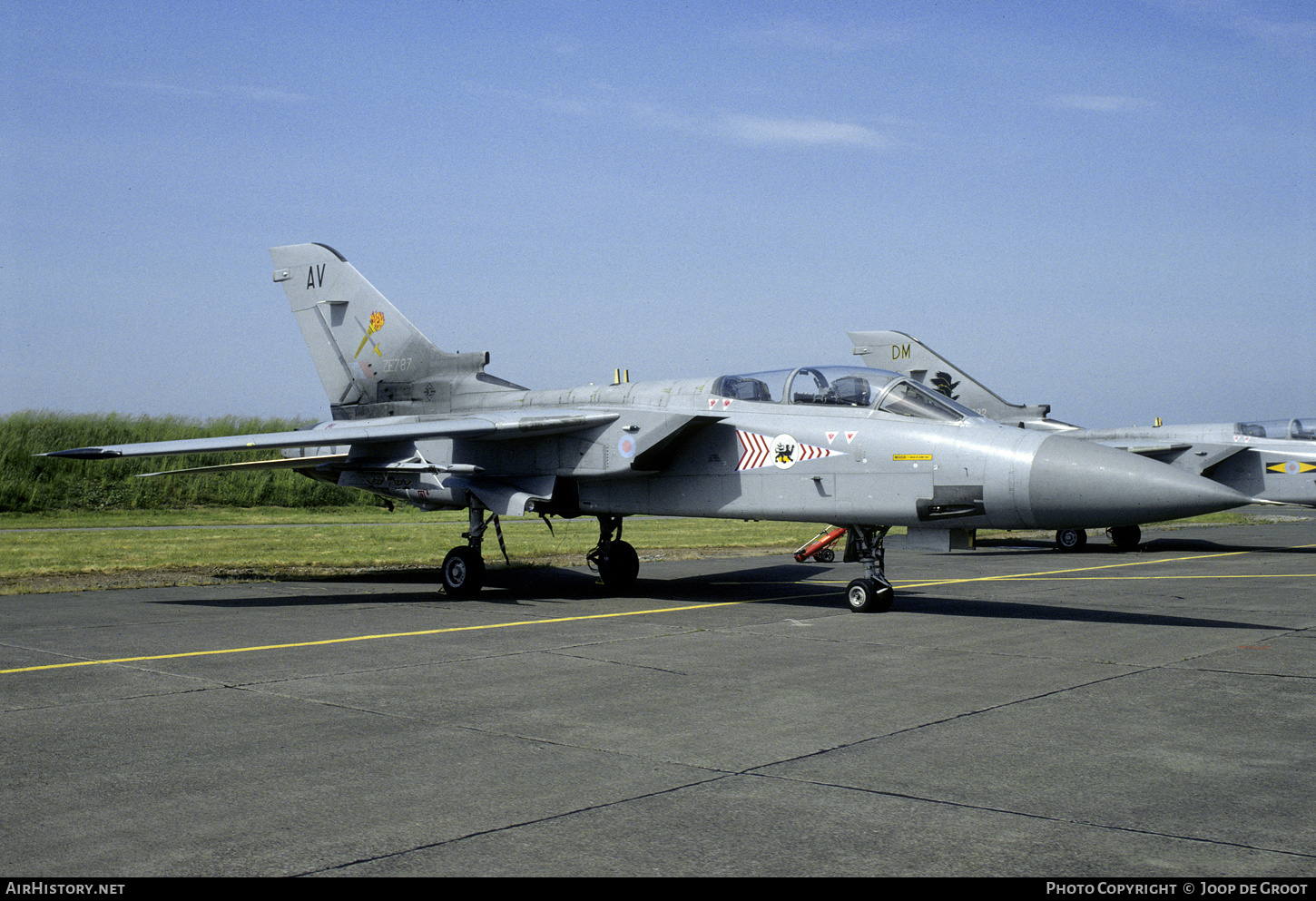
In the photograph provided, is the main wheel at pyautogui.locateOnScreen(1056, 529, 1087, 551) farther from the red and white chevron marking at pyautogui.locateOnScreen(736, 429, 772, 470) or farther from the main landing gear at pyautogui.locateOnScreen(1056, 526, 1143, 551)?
the red and white chevron marking at pyautogui.locateOnScreen(736, 429, 772, 470)

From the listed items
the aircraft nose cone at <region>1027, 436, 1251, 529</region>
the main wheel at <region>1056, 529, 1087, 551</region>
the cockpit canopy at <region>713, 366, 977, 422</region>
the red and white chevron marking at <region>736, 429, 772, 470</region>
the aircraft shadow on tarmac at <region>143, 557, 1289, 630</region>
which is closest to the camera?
the aircraft nose cone at <region>1027, 436, 1251, 529</region>

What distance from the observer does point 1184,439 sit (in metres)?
23.6

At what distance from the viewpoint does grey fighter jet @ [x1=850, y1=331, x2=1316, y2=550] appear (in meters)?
21.6

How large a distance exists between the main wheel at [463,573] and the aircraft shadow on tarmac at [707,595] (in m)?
0.15

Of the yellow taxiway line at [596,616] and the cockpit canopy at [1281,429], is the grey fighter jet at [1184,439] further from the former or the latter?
the yellow taxiway line at [596,616]

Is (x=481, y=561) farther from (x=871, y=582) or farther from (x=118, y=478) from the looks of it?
(x=118, y=478)

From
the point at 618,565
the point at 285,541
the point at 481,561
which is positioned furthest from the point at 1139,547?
the point at 285,541

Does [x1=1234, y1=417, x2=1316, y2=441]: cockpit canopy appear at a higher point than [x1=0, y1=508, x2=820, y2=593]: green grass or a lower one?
higher

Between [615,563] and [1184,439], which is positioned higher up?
[1184,439]

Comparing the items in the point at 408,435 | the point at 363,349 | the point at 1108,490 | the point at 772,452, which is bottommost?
the point at 1108,490

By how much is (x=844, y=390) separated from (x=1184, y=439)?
15.4m

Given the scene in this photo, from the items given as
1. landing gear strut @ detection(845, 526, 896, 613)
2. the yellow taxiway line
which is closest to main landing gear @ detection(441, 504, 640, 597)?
the yellow taxiway line

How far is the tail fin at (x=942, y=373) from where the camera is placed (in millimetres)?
25062

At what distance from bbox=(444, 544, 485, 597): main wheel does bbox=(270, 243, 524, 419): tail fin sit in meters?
Answer: 2.84
